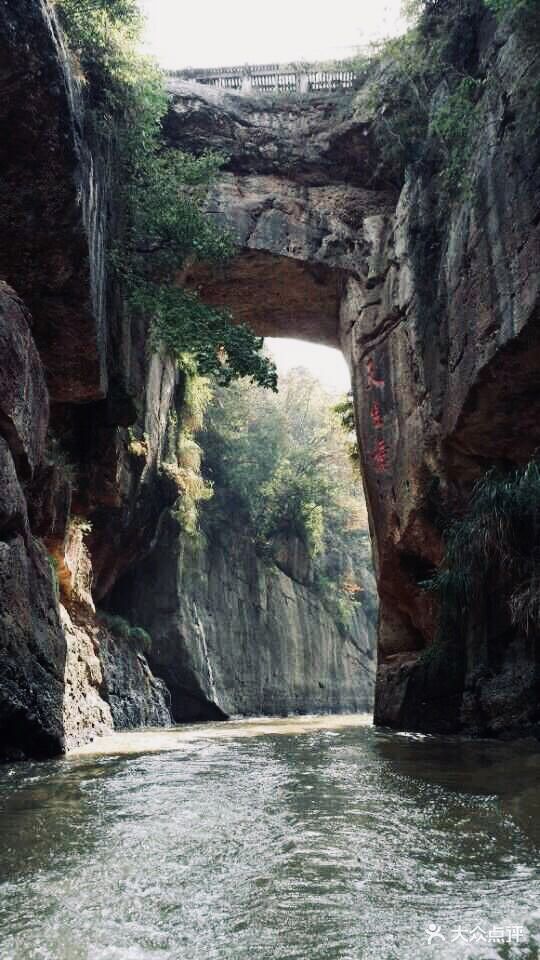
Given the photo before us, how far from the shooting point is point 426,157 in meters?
10.7

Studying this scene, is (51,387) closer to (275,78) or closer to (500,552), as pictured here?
(500,552)

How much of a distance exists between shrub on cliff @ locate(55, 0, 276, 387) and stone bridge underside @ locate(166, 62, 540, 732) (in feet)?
7.85

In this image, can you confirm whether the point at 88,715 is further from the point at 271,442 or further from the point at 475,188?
the point at 271,442

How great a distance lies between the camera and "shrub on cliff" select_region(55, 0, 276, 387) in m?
8.74

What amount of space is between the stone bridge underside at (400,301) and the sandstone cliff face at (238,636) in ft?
21.4

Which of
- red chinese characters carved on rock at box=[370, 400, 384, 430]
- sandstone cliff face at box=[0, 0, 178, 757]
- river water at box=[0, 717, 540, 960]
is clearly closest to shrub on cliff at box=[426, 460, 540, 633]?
river water at box=[0, 717, 540, 960]

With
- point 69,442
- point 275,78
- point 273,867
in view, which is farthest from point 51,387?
point 275,78

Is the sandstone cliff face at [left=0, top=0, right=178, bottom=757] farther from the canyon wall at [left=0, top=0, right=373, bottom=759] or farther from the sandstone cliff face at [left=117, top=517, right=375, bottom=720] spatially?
the sandstone cliff face at [left=117, top=517, right=375, bottom=720]

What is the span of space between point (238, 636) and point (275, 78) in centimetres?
1470

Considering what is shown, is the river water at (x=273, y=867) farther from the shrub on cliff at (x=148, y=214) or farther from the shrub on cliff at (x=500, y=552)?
the shrub on cliff at (x=148, y=214)

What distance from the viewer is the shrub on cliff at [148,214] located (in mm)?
8742

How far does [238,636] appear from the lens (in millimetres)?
21141

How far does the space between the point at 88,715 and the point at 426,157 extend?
9498mm

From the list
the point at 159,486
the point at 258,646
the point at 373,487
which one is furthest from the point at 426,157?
the point at 258,646
